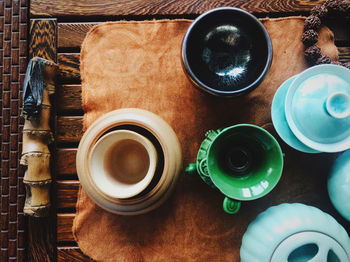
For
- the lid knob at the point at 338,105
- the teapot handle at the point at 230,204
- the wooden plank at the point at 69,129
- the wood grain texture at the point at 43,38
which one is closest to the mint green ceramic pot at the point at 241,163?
the teapot handle at the point at 230,204

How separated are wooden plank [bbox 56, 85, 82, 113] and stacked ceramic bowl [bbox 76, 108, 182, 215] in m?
0.15

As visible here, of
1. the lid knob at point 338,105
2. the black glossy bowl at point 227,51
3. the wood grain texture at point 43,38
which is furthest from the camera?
the wood grain texture at point 43,38

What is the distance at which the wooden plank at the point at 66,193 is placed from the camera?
2.30 ft

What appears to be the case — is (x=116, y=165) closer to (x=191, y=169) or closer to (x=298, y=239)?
(x=191, y=169)

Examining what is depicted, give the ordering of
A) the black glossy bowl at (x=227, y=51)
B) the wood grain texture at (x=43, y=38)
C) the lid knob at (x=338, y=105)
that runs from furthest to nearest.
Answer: the wood grain texture at (x=43, y=38) < the black glossy bowl at (x=227, y=51) < the lid knob at (x=338, y=105)

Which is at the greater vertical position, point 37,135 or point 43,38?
point 43,38

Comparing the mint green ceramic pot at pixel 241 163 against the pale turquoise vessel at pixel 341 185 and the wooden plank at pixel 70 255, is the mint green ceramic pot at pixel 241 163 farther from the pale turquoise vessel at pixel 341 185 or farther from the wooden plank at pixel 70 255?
the wooden plank at pixel 70 255

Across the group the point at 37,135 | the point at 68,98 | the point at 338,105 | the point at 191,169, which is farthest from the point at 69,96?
the point at 338,105

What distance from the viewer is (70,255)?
698mm

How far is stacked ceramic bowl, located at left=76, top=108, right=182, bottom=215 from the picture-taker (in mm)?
564

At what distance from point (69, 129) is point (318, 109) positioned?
53 centimetres

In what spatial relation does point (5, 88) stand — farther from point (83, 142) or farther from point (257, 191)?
point (257, 191)

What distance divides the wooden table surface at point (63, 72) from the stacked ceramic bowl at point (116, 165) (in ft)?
0.46

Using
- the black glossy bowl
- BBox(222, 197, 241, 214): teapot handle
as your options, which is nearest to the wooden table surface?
the black glossy bowl
